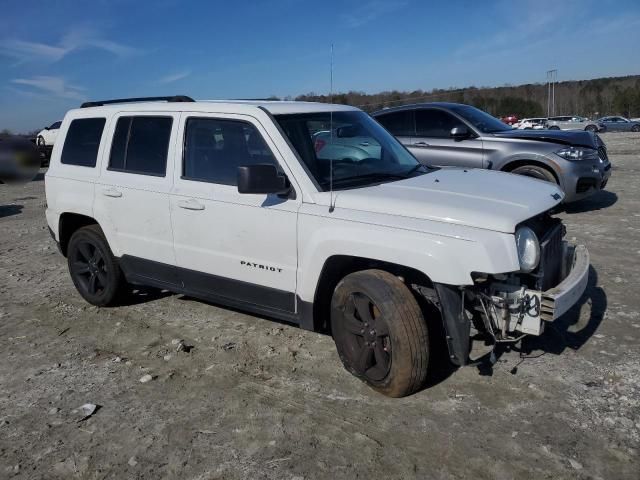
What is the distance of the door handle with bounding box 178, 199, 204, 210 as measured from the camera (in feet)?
14.2

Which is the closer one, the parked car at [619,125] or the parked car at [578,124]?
the parked car at [578,124]

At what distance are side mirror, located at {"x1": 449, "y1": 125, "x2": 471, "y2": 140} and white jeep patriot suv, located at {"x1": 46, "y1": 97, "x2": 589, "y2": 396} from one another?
3726 mm

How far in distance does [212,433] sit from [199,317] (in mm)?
2015

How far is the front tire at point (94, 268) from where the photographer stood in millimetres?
5312

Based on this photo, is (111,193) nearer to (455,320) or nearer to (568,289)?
(455,320)

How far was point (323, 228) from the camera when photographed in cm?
367

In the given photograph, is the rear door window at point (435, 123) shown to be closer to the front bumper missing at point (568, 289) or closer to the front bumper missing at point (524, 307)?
the front bumper missing at point (568, 289)

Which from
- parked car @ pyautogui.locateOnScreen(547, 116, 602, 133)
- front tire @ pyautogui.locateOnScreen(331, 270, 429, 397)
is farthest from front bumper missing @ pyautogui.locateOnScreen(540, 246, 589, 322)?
parked car @ pyautogui.locateOnScreen(547, 116, 602, 133)

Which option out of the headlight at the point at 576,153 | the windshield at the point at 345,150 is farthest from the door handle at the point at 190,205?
the headlight at the point at 576,153

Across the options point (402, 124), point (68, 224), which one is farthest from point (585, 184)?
point (68, 224)

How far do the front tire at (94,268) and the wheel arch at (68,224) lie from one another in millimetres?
134

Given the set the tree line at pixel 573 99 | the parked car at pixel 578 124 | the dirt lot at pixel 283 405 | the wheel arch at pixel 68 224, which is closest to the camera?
the dirt lot at pixel 283 405

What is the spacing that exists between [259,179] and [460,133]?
18.0 ft

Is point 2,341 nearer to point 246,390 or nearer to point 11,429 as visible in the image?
point 11,429
